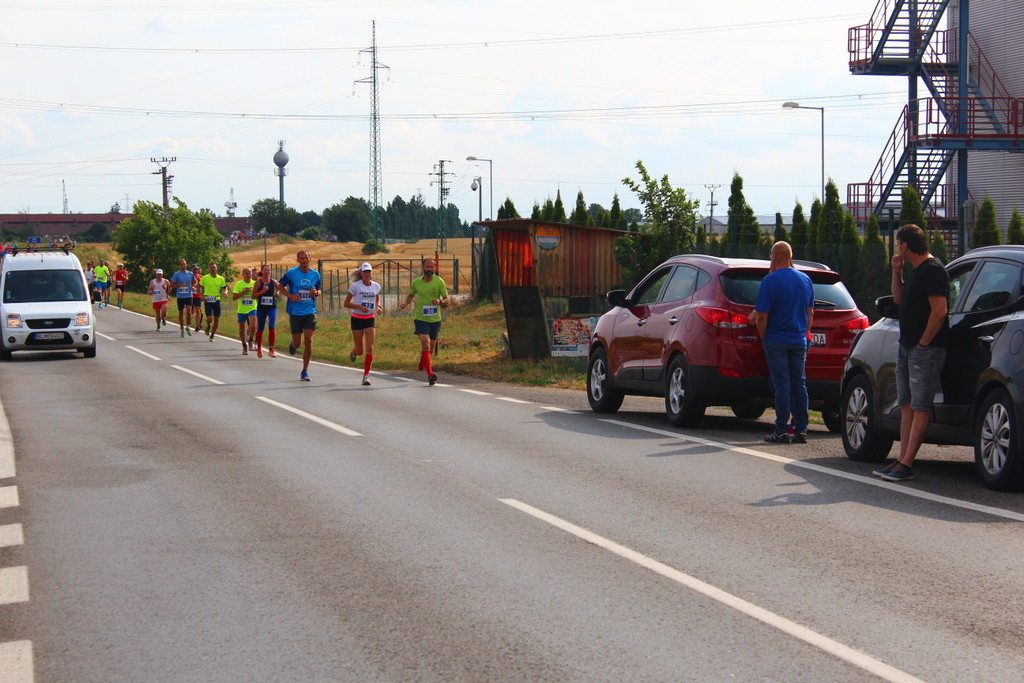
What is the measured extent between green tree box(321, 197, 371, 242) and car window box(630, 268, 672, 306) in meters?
144

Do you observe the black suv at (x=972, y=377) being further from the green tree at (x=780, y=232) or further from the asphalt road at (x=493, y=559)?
the green tree at (x=780, y=232)

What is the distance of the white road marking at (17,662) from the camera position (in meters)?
4.86

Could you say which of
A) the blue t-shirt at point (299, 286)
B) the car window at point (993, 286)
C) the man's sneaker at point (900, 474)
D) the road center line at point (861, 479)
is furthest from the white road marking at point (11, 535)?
the blue t-shirt at point (299, 286)

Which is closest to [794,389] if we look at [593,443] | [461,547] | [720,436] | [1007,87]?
[720,436]

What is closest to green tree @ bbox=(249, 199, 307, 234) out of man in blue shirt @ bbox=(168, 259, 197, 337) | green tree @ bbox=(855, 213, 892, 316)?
man in blue shirt @ bbox=(168, 259, 197, 337)

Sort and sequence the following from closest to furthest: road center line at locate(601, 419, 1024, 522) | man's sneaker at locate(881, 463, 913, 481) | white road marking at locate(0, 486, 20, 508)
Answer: road center line at locate(601, 419, 1024, 522), white road marking at locate(0, 486, 20, 508), man's sneaker at locate(881, 463, 913, 481)

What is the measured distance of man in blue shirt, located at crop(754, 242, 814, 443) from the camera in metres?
11.3

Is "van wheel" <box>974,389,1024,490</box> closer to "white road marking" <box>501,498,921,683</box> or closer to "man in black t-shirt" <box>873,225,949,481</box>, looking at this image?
"man in black t-shirt" <box>873,225,949,481</box>

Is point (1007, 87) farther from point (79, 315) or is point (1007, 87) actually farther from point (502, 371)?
point (79, 315)

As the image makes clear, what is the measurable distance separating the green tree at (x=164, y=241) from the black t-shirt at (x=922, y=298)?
62.1 metres

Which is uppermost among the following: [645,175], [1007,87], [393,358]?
[1007,87]

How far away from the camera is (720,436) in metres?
12.1

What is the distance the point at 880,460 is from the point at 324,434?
5302mm

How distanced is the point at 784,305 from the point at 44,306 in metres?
18.2
